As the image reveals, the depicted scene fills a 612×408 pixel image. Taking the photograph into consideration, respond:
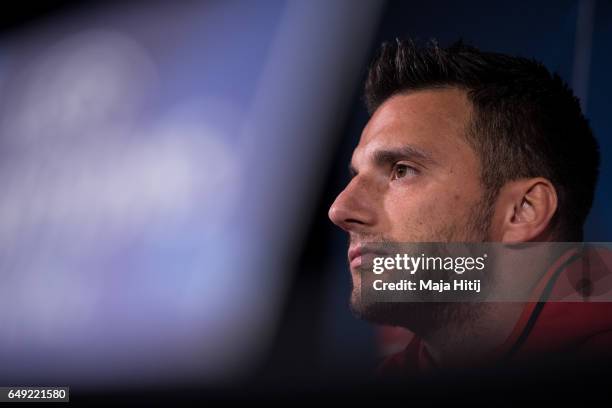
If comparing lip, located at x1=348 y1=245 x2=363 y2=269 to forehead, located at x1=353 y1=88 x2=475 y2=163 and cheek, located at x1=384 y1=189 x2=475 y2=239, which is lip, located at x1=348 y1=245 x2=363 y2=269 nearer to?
cheek, located at x1=384 y1=189 x2=475 y2=239

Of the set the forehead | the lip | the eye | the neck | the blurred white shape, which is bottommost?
the neck

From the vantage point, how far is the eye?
4.29ft

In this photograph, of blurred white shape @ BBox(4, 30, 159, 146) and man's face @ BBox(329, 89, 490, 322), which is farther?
blurred white shape @ BBox(4, 30, 159, 146)

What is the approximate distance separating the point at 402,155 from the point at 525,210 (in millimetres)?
271

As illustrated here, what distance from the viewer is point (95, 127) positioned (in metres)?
1.44

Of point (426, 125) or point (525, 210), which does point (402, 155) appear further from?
point (525, 210)

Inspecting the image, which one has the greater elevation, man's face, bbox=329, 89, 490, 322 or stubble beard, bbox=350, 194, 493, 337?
man's face, bbox=329, 89, 490, 322

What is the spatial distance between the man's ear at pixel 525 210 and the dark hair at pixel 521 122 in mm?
16

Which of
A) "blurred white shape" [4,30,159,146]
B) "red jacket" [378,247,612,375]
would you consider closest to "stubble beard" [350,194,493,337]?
"red jacket" [378,247,612,375]

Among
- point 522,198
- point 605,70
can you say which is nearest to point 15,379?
point 522,198

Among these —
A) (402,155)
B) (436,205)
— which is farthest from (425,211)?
(402,155)

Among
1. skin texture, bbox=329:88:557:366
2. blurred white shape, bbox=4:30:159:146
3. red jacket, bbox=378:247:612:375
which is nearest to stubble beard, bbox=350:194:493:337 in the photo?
skin texture, bbox=329:88:557:366

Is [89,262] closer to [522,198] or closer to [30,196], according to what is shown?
[30,196]

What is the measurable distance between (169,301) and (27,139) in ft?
1.67
